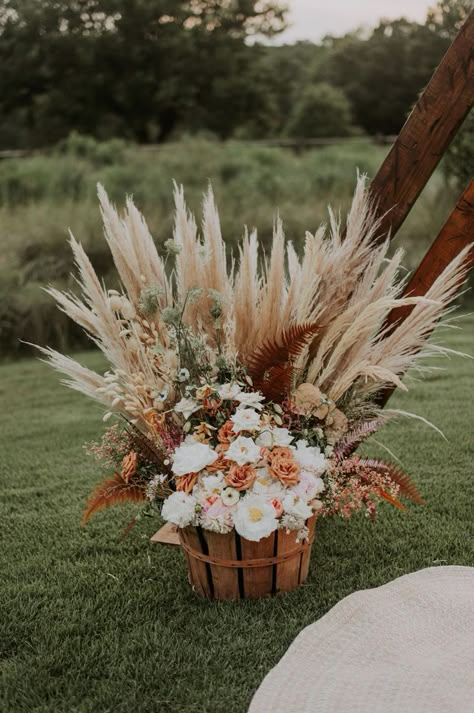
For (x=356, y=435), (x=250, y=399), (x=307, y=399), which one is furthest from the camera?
(x=356, y=435)

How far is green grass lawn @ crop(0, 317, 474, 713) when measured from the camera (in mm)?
2092

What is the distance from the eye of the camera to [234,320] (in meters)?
2.34

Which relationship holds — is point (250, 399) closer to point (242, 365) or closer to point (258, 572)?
point (242, 365)

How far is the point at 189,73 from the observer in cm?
2297

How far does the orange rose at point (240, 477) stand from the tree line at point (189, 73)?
20.1m

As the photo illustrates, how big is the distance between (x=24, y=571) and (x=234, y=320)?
132 cm

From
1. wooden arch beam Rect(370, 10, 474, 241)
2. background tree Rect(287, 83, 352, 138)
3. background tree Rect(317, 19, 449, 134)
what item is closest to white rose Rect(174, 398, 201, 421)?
wooden arch beam Rect(370, 10, 474, 241)

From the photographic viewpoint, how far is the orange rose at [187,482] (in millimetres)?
2258

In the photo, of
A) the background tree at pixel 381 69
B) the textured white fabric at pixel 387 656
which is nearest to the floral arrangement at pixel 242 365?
the textured white fabric at pixel 387 656

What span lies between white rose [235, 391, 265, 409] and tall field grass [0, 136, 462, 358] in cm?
344

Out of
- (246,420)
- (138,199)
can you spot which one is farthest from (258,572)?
(138,199)

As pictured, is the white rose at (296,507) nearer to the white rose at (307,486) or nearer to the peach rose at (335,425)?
the white rose at (307,486)

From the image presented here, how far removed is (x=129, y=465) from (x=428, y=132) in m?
1.48

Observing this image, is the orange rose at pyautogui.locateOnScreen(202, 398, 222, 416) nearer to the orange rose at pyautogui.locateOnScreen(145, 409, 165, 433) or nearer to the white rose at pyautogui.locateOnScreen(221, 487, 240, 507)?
the orange rose at pyautogui.locateOnScreen(145, 409, 165, 433)
